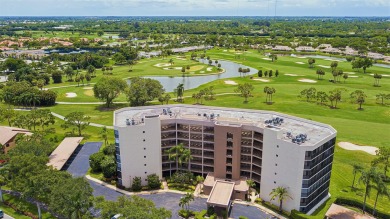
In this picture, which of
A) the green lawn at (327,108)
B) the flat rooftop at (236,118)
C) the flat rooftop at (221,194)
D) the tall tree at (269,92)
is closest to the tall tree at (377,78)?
the green lawn at (327,108)

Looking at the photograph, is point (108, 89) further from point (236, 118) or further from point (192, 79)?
point (236, 118)

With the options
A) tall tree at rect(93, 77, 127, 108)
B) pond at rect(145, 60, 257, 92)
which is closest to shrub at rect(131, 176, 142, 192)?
tall tree at rect(93, 77, 127, 108)

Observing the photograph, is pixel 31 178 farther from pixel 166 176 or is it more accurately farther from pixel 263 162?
pixel 263 162

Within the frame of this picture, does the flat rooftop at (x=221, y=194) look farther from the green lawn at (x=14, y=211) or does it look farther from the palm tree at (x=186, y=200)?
the green lawn at (x=14, y=211)

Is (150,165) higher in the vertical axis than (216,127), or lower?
lower

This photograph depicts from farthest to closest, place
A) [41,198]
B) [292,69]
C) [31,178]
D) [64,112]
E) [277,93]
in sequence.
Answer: [292,69] < [277,93] < [64,112] < [41,198] < [31,178]

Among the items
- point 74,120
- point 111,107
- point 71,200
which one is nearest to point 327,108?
point 111,107

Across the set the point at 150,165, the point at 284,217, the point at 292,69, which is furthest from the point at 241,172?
the point at 292,69
